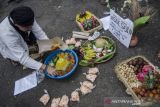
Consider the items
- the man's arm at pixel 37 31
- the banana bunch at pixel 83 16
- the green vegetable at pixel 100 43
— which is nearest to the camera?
the man's arm at pixel 37 31

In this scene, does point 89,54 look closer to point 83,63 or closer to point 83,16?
point 83,63

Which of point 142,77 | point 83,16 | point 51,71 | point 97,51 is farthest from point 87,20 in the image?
point 142,77

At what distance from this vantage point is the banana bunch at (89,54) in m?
3.74

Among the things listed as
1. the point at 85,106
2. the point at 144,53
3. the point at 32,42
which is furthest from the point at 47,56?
the point at 144,53

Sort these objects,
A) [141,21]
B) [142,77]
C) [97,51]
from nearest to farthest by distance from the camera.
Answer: [142,77] → [141,21] → [97,51]

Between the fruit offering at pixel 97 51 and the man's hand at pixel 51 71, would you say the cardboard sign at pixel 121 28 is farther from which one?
the man's hand at pixel 51 71

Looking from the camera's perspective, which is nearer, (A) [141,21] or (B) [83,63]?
(A) [141,21]

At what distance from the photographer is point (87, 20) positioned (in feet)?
14.0

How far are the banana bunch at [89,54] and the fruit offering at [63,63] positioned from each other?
9.3 inches

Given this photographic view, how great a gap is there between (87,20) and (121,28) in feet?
2.69

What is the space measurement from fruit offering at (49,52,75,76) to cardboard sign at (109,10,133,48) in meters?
0.87

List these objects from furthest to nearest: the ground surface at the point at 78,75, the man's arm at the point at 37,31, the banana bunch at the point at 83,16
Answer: the banana bunch at the point at 83,16 < the man's arm at the point at 37,31 < the ground surface at the point at 78,75

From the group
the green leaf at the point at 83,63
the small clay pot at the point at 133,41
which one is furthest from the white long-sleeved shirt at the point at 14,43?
the small clay pot at the point at 133,41

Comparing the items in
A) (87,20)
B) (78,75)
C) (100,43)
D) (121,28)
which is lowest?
(78,75)
